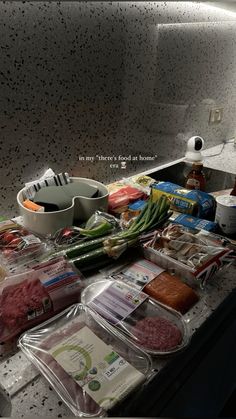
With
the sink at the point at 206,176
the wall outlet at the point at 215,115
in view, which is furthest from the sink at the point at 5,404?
the wall outlet at the point at 215,115

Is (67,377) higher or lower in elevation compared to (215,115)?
lower

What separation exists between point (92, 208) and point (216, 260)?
34cm

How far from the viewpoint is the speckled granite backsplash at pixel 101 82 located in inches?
32.9

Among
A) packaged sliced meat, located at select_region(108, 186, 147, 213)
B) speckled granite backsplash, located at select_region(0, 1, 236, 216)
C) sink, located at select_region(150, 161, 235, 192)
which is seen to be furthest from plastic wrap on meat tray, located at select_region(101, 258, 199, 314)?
sink, located at select_region(150, 161, 235, 192)

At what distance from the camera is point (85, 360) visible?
0.52 m

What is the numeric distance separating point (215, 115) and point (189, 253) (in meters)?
1.06

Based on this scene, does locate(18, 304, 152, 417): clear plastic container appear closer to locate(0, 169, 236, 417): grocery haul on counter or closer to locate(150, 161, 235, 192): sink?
locate(0, 169, 236, 417): grocery haul on counter

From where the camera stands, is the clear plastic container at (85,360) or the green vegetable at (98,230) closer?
the clear plastic container at (85,360)

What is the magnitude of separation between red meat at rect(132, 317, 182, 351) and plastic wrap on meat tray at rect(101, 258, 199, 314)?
5 centimetres

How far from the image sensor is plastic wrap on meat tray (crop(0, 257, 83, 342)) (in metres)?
0.56

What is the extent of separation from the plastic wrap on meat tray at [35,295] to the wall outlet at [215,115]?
3.97 feet

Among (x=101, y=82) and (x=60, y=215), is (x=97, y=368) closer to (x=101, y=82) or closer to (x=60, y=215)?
(x=60, y=215)

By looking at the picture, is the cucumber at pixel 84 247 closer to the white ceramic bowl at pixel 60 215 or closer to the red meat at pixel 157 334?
the white ceramic bowl at pixel 60 215

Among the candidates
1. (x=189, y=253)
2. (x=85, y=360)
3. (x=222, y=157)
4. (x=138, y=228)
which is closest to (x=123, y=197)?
(x=138, y=228)
